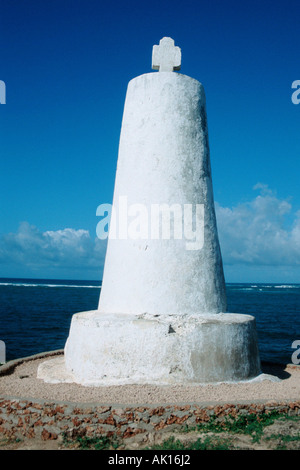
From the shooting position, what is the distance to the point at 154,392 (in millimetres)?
6152

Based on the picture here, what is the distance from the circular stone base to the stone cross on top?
451 cm

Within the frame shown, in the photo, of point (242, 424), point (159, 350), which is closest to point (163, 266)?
point (159, 350)

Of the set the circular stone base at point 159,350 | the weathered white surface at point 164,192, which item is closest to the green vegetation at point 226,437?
the circular stone base at point 159,350

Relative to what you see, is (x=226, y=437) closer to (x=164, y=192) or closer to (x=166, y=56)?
(x=164, y=192)

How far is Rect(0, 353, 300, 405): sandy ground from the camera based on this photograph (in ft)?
19.3

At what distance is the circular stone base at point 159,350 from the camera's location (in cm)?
657

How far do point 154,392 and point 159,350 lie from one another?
639 mm

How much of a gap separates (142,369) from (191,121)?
4.33 m

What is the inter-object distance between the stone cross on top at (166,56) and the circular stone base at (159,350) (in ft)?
14.8

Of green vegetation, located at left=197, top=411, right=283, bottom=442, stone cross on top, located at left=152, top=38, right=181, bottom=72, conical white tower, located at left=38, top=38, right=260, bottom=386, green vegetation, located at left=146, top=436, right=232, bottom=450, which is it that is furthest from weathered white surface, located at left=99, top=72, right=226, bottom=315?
green vegetation, located at left=146, top=436, right=232, bottom=450

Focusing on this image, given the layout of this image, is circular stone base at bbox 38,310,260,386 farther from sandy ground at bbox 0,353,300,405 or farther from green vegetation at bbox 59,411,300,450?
green vegetation at bbox 59,411,300,450

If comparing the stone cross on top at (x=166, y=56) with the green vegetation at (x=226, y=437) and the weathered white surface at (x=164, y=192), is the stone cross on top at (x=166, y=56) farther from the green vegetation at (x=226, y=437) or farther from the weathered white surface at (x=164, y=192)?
the green vegetation at (x=226, y=437)
